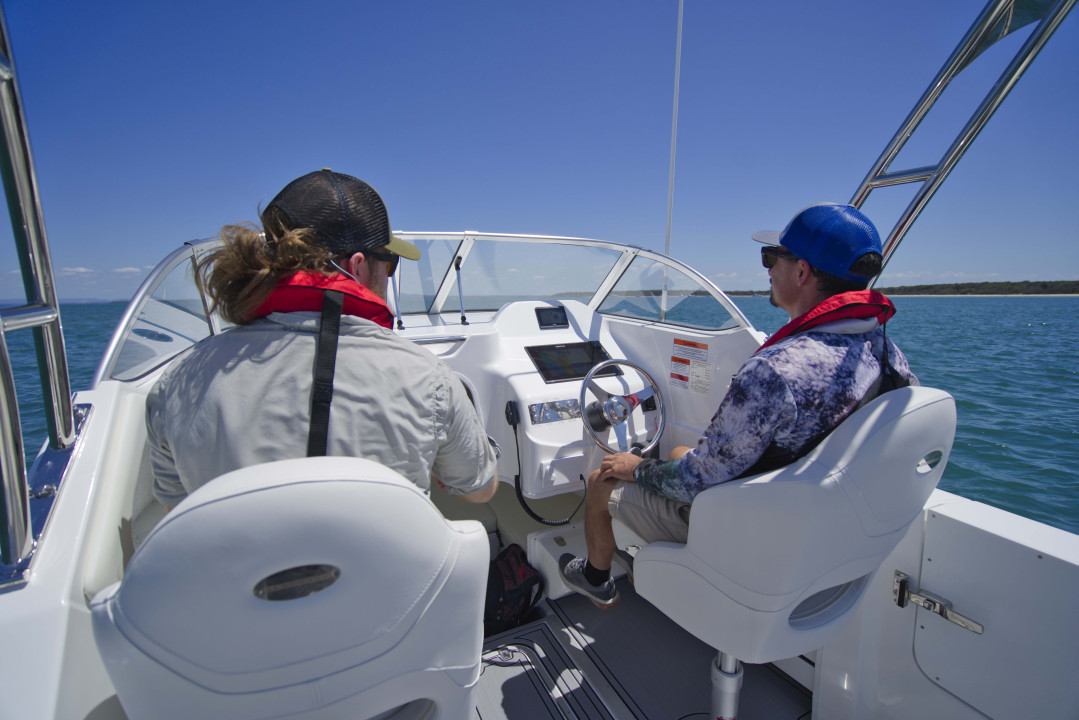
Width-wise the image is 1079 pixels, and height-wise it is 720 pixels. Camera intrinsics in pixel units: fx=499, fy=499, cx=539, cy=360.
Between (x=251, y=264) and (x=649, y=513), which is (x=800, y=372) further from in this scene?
(x=251, y=264)

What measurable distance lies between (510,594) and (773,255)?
168 cm

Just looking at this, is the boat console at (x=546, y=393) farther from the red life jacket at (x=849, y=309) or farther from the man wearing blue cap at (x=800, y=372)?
the red life jacket at (x=849, y=309)

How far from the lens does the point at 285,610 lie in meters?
0.63

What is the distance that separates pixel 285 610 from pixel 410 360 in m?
0.48

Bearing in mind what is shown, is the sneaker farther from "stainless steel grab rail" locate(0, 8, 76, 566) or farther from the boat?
"stainless steel grab rail" locate(0, 8, 76, 566)

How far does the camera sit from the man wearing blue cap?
1273 mm

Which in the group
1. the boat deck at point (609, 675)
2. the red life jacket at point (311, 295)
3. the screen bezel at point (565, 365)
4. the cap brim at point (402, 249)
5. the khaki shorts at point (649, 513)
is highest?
the cap brim at point (402, 249)

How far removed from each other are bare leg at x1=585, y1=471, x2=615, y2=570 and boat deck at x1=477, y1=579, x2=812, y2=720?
0.38 m

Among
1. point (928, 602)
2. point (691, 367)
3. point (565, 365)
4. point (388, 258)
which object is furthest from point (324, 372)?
point (691, 367)

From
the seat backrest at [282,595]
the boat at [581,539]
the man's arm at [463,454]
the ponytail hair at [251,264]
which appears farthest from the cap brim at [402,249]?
the seat backrest at [282,595]

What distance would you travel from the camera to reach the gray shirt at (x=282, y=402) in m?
0.87

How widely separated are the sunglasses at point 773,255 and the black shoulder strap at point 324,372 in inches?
51.9

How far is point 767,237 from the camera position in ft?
5.71

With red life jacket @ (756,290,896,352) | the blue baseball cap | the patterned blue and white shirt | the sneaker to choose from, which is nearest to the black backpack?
the sneaker
